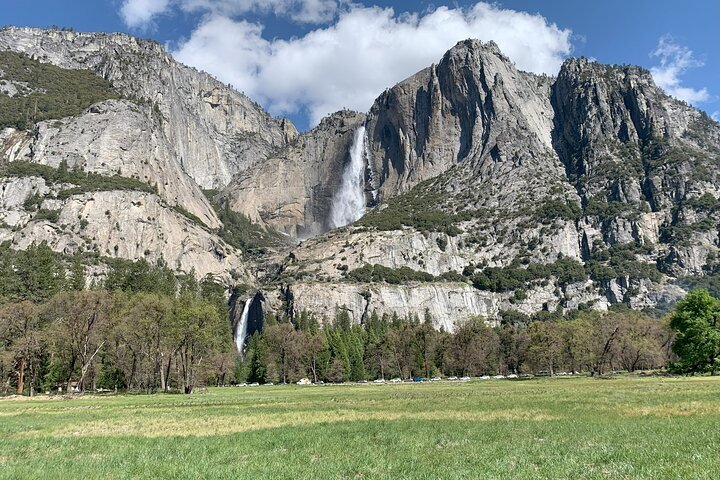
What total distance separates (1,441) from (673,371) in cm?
8500

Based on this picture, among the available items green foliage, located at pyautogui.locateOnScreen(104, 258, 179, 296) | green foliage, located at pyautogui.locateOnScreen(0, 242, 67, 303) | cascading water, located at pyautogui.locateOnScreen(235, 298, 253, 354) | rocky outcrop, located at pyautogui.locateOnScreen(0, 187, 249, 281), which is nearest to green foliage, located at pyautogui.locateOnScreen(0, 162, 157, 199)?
rocky outcrop, located at pyautogui.locateOnScreen(0, 187, 249, 281)

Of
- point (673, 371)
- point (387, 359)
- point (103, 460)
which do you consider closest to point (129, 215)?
point (387, 359)

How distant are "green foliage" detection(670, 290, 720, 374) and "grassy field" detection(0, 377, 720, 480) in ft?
163

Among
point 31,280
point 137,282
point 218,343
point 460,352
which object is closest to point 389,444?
point 218,343

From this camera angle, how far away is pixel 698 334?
74000mm

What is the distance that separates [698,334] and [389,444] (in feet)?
237

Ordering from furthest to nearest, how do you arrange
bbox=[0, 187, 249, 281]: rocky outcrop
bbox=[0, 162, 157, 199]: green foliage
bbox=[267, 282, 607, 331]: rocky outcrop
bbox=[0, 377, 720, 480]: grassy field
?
bbox=[267, 282, 607, 331]: rocky outcrop
bbox=[0, 162, 157, 199]: green foliage
bbox=[0, 187, 249, 281]: rocky outcrop
bbox=[0, 377, 720, 480]: grassy field

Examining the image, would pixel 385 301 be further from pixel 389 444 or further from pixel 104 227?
pixel 389 444

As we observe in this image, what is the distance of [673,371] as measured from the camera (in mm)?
78875

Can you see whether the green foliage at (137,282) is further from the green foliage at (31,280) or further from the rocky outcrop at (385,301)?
the rocky outcrop at (385,301)

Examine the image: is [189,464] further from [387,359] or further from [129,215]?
[129,215]

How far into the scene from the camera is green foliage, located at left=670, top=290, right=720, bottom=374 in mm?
Answer: 72938

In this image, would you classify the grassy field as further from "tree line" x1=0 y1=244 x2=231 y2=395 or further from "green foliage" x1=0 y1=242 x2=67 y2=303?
"green foliage" x1=0 y1=242 x2=67 y2=303

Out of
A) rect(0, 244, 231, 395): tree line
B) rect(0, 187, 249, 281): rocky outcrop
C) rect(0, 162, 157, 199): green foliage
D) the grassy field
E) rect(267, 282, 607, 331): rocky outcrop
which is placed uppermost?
rect(0, 162, 157, 199): green foliage
